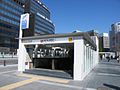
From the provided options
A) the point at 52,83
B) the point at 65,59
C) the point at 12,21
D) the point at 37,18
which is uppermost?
the point at 37,18

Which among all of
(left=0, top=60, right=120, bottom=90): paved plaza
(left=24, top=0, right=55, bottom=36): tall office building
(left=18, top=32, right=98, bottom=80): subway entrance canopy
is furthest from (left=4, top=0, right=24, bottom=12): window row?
(left=0, top=60, right=120, bottom=90): paved plaza

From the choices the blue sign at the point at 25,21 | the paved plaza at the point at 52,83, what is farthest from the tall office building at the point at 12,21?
the paved plaza at the point at 52,83

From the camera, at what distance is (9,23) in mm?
84125

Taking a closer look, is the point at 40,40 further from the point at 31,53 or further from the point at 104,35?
the point at 104,35

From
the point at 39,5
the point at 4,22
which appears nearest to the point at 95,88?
the point at 4,22

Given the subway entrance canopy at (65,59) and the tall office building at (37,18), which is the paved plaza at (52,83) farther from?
the tall office building at (37,18)

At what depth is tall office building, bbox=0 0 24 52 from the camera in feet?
259

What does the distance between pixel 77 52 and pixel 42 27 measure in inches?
3886

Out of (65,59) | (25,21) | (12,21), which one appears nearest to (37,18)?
(12,21)

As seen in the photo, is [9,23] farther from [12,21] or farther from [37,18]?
[37,18]

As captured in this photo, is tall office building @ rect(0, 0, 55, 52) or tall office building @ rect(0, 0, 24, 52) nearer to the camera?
tall office building @ rect(0, 0, 24, 52)

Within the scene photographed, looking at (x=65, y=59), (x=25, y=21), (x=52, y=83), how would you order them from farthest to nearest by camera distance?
1. (x=65, y=59)
2. (x=25, y=21)
3. (x=52, y=83)

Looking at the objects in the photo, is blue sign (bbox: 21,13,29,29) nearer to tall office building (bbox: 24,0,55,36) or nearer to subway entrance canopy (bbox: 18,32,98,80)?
subway entrance canopy (bbox: 18,32,98,80)

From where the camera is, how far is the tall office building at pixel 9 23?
78.9m
